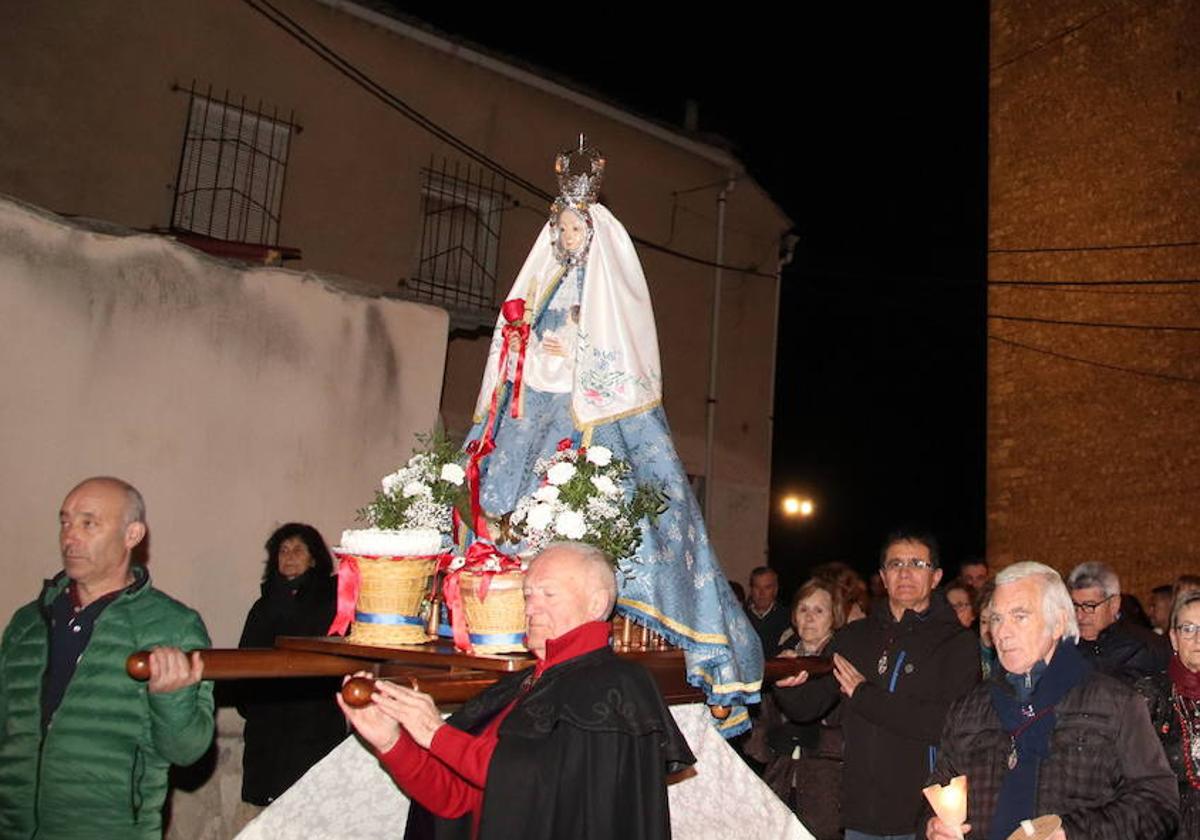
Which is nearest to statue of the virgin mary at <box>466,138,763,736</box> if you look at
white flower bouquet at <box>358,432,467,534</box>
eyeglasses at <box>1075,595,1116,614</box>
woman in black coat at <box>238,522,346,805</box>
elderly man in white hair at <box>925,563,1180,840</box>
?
white flower bouquet at <box>358,432,467,534</box>

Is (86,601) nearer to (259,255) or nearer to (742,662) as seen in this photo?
(742,662)

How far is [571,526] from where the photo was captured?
149 inches

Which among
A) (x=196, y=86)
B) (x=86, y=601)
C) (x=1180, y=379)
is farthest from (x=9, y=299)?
(x=1180, y=379)

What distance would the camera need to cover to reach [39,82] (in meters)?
9.98

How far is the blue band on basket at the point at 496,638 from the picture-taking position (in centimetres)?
360

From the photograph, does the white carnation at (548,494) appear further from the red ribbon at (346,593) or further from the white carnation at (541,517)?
the red ribbon at (346,593)

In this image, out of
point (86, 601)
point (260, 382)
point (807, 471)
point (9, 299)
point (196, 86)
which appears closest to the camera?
point (86, 601)

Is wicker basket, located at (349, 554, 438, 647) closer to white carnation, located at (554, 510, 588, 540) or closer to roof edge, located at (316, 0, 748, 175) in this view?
white carnation, located at (554, 510, 588, 540)

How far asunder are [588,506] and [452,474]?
60 centimetres

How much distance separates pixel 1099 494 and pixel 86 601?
13065 millimetres

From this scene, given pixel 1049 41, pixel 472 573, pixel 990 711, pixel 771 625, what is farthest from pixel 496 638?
pixel 1049 41

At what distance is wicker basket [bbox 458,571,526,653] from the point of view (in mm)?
3602

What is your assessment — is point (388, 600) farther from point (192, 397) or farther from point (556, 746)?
point (192, 397)

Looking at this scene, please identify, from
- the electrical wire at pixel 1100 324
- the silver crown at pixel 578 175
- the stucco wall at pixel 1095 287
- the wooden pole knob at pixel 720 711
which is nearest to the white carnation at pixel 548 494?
the wooden pole knob at pixel 720 711
